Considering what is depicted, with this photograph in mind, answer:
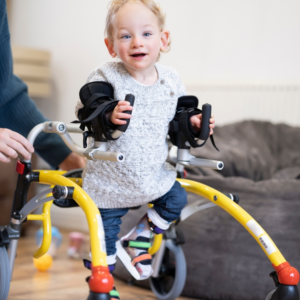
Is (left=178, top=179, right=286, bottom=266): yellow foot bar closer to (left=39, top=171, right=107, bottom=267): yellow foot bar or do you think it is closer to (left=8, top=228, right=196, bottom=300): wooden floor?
(left=39, top=171, right=107, bottom=267): yellow foot bar

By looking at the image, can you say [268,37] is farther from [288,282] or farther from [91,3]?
[288,282]

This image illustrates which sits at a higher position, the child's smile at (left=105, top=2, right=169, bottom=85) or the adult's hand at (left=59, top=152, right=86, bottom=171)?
the child's smile at (left=105, top=2, right=169, bottom=85)

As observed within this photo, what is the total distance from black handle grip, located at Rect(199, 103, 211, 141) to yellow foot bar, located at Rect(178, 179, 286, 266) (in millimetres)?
172

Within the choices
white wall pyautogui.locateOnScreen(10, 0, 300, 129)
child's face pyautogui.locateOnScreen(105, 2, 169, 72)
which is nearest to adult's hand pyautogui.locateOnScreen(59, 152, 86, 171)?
child's face pyautogui.locateOnScreen(105, 2, 169, 72)

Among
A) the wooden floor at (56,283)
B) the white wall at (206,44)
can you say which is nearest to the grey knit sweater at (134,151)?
the wooden floor at (56,283)

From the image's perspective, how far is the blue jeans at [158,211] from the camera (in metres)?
1.06

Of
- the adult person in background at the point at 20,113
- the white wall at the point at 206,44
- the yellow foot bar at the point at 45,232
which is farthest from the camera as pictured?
the white wall at the point at 206,44

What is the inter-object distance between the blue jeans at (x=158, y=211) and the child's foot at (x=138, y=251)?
3.4 inches

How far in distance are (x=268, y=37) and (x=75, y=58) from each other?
1.21 m

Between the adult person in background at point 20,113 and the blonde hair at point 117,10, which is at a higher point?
the blonde hair at point 117,10

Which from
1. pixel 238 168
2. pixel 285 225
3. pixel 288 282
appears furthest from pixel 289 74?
pixel 288 282

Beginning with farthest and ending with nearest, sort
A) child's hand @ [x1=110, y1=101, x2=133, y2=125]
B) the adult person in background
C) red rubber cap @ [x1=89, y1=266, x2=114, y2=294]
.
Answer: the adult person in background
child's hand @ [x1=110, y1=101, x2=133, y2=125]
red rubber cap @ [x1=89, y1=266, x2=114, y2=294]

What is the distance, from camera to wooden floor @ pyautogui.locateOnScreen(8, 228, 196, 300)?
146 cm

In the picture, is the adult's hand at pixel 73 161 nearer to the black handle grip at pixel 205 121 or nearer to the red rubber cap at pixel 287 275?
the black handle grip at pixel 205 121
